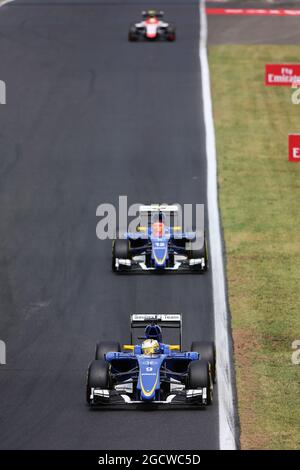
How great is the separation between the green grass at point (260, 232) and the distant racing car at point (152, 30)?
2191mm

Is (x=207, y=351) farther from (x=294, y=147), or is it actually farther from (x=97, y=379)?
(x=294, y=147)

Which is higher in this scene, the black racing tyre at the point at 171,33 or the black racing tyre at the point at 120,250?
the black racing tyre at the point at 171,33

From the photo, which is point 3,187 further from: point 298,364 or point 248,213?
point 298,364

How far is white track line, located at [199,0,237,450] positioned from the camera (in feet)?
65.7

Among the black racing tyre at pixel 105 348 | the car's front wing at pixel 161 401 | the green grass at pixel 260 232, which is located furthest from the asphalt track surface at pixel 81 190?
the green grass at pixel 260 232

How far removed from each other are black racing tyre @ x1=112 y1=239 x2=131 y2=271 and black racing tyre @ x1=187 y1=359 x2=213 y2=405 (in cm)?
735

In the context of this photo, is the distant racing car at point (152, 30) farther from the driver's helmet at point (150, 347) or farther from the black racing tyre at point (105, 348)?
the driver's helmet at point (150, 347)

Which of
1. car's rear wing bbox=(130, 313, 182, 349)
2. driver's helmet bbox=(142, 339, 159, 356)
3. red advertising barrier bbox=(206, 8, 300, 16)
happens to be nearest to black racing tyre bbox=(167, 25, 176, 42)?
red advertising barrier bbox=(206, 8, 300, 16)

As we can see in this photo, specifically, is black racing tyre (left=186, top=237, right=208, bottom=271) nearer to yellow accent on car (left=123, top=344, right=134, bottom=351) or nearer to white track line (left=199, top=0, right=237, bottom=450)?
white track line (left=199, top=0, right=237, bottom=450)

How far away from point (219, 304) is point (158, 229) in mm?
2684

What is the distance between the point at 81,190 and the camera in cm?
3416

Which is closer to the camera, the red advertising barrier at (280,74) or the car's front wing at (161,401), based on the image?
the car's front wing at (161,401)

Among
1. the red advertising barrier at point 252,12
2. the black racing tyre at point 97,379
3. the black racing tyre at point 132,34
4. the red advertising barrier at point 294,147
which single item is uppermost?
the red advertising barrier at point 252,12

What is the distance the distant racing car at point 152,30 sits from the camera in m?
50.8
